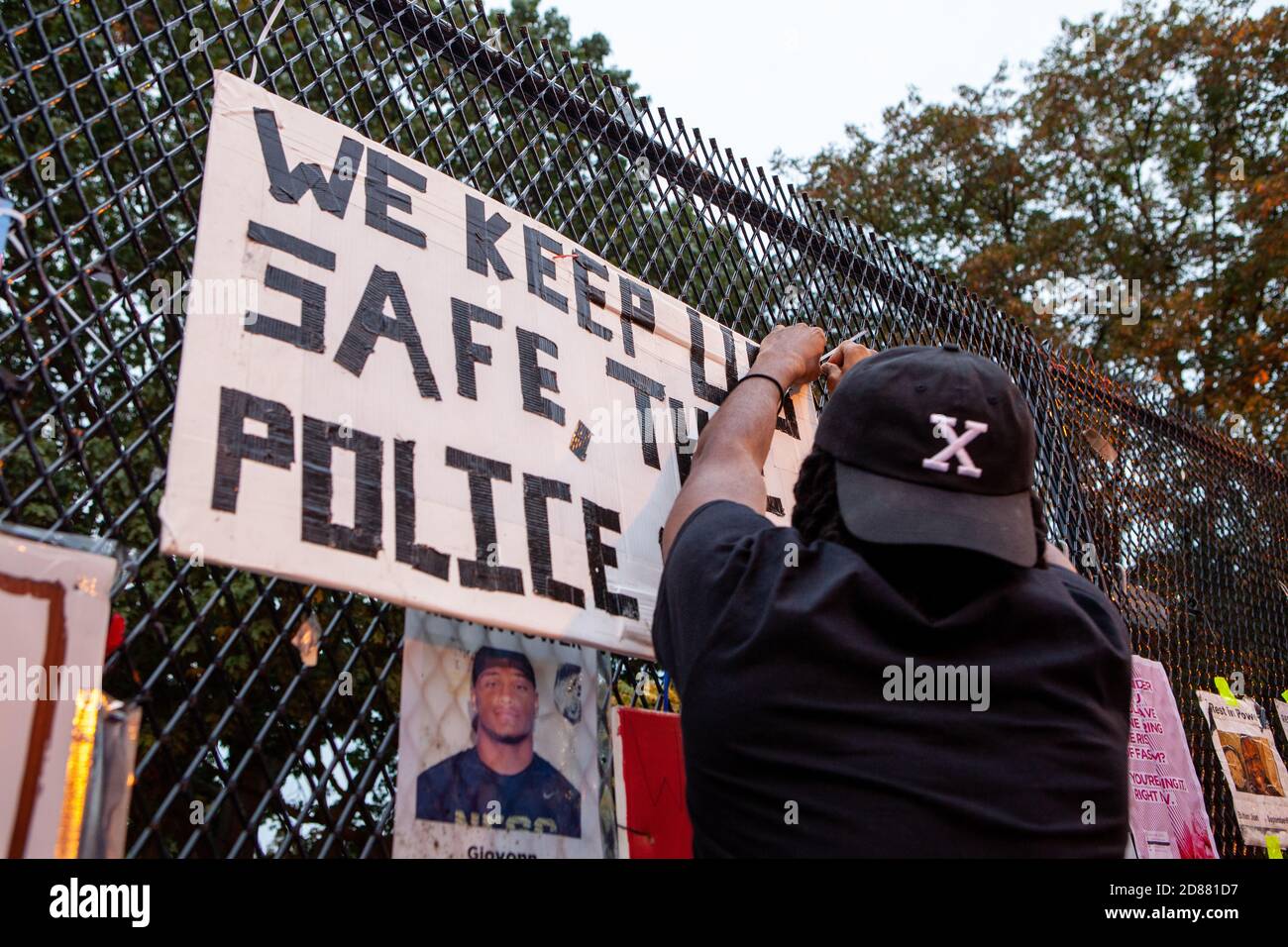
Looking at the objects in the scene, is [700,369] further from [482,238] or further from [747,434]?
[482,238]

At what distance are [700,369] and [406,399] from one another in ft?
3.74

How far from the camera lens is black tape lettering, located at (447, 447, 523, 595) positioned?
79.9 inches

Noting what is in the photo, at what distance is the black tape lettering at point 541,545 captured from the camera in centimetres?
216

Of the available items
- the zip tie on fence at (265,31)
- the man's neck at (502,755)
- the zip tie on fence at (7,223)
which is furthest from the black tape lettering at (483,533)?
the zip tie on fence at (265,31)

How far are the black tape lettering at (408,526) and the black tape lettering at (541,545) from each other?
0.23 meters

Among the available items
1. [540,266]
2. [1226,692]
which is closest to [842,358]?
[540,266]

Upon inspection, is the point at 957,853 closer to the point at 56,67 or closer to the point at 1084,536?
the point at 56,67

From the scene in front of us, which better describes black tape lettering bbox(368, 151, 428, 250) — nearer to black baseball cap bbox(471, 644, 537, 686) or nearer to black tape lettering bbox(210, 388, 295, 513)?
black tape lettering bbox(210, 388, 295, 513)

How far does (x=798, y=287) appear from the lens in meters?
3.73

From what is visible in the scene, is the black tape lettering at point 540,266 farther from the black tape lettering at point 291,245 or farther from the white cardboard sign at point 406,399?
the black tape lettering at point 291,245

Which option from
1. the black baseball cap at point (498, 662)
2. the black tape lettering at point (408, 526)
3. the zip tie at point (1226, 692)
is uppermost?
the black tape lettering at point (408, 526)

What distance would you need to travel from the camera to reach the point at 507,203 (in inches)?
114

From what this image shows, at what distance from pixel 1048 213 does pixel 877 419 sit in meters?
20.0
